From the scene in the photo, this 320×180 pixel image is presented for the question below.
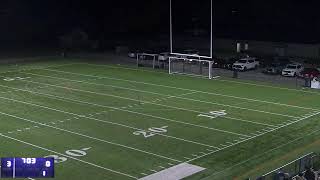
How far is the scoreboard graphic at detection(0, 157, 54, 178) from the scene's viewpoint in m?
11.2

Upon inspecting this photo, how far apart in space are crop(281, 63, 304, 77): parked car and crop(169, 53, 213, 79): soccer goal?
5508mm

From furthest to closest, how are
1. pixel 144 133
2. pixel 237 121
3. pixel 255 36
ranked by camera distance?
pixel 255 36 → pixel 237 121 → pixel 144 133

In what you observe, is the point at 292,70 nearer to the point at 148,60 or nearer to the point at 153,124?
the point at 148,60

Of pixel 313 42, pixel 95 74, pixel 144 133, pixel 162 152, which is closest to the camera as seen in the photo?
pixel 162 152

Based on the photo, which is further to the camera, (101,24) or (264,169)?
(101,24)

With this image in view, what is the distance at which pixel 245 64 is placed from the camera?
4231 centimetres

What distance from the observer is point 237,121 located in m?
24.9

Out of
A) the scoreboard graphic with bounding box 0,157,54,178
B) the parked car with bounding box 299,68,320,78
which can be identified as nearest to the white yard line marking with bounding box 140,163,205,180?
the scoreboard graphic with bounding box 0,157,54,178

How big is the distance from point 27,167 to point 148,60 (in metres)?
36.9

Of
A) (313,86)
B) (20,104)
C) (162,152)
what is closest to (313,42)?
(313,86)

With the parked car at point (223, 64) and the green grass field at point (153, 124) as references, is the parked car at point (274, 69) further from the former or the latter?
the green grass field at point (153, 124)

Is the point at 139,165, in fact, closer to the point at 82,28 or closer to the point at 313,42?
the point at 313,42

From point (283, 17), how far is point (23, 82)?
3118 cm

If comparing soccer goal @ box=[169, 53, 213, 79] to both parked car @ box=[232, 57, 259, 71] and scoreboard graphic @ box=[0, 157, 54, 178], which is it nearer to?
parked car @ box=[232, 57, 259, 71]
